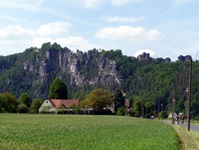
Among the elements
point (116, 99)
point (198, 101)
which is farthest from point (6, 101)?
point (198, 101)

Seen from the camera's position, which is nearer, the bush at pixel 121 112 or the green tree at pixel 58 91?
the bush at pixel 121 112

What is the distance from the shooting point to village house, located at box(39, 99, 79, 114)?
143275 millimetres

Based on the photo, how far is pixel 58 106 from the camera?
150125 millimetres

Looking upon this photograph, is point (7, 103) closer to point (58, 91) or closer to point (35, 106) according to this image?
point (35, 106)

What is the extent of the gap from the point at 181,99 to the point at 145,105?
3714 cm

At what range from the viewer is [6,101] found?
422 feet

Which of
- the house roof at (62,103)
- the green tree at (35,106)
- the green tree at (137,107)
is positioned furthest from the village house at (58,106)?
the green tree at (137,107)

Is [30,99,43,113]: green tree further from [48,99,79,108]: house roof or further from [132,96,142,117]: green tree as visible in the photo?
[132,96,142,117]: green tree

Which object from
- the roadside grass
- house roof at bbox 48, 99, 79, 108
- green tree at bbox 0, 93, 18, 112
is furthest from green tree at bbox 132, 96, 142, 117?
the roadside grass

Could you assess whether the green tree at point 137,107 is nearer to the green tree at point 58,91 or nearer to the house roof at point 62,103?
the house roof at point 62,103

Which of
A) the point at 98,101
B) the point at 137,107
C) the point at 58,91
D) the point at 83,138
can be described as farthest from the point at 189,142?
the point at 58,91

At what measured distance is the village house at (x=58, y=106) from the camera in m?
143

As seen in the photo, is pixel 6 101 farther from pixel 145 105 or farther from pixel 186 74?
pixel 186 74

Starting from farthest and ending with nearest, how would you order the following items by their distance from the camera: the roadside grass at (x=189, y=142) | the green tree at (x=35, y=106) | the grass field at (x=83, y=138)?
the green tree at (x=35, y=106), the roadside grass at (x=189, y=142), the grass field at (x=83, y=138)
